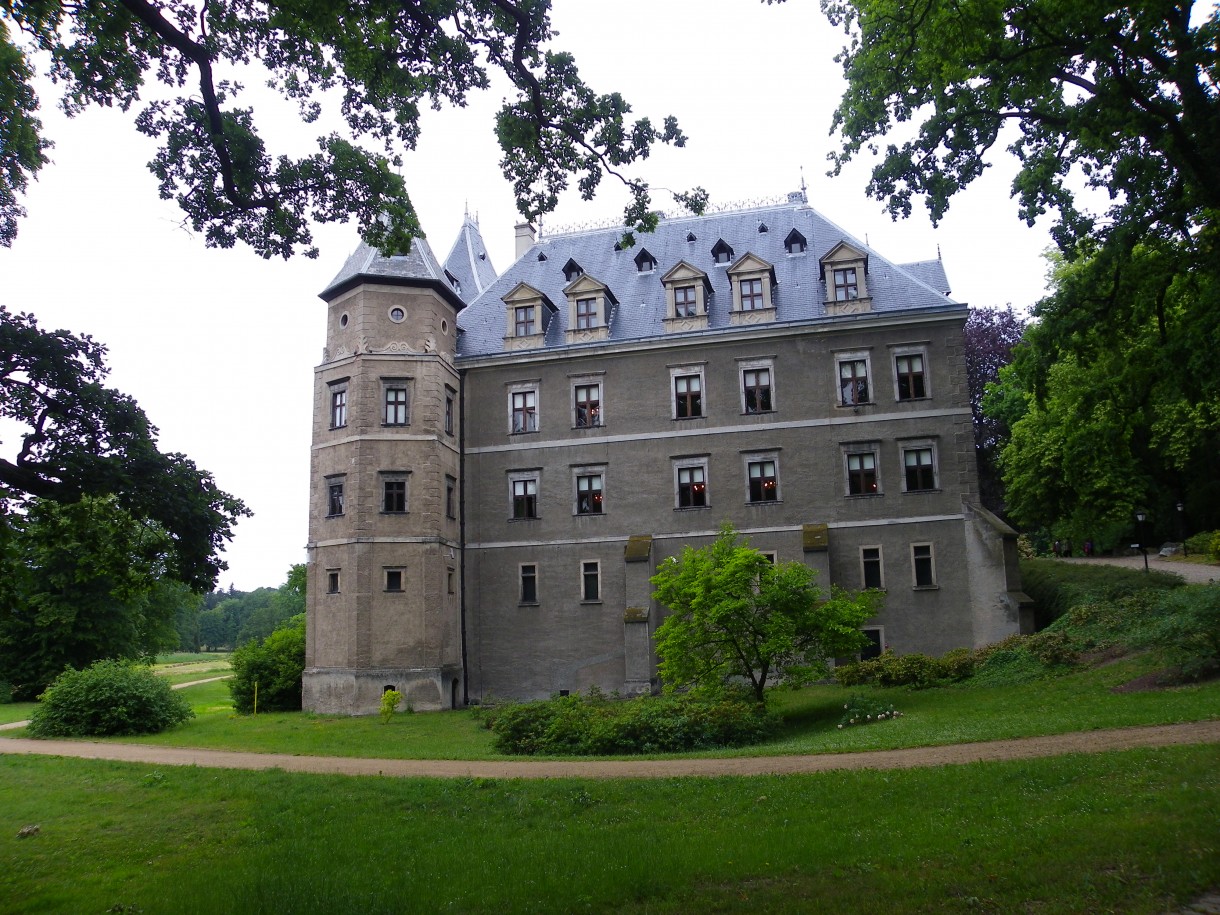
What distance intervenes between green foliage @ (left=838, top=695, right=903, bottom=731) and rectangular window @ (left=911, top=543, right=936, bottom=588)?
10170mm

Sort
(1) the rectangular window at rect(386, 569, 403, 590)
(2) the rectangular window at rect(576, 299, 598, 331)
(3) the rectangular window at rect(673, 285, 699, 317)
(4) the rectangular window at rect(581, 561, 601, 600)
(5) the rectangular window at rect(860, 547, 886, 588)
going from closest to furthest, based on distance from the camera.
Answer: (5) the rectangular window at rect(860, 547, 886, 588) < (1) the rectangular window at rect(386, 569, 403, 590) < (4) the rectangular window at rect(581, 561, 601, 600) < (3) the rectangular window at rect(673, 285, 699, 317) < (2) the rectangular window at rect(576, 299, 598, 331)

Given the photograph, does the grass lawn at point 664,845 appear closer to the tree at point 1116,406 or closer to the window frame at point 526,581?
the tree at point 1116,406

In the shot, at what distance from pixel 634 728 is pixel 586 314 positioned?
20.6 meters

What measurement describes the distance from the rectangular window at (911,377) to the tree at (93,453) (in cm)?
2462

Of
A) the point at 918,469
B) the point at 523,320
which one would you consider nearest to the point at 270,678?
the point at 523,320

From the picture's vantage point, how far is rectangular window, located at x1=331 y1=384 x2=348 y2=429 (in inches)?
1343

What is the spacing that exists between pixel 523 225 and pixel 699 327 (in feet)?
43.3

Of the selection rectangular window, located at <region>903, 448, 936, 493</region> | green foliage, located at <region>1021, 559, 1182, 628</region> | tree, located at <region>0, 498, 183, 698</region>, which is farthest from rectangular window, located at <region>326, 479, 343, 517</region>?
green foliage, located at <region>1021, 559, 1182, 628</region>

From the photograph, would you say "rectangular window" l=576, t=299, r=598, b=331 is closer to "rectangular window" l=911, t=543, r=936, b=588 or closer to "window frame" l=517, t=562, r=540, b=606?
"window frame" l=517, t=562, r=540, b=606

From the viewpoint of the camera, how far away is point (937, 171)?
54.9 feet

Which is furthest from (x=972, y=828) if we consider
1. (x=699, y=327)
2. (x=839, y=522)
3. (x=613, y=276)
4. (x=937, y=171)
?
(x=613, y=276)

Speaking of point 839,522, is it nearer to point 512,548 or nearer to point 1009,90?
point 512,548

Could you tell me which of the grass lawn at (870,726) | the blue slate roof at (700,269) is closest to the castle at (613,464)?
the blue slate roof at (700,269)

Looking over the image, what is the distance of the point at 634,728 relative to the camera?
1931 centimetres
